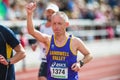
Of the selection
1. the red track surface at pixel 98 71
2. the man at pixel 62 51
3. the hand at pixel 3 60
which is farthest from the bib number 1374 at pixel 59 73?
the red track surface at pixel 98 71

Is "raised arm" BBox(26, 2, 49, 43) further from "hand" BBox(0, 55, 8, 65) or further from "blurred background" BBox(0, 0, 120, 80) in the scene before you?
"blurred background" BBox(0, 0, 120, 80)

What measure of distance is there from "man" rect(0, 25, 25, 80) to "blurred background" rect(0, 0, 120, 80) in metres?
8.05

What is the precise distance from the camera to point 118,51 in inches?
996

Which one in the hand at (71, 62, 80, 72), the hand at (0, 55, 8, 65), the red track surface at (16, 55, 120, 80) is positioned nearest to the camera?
the hand at (0, 55, 8, 65)

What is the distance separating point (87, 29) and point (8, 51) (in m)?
15.2

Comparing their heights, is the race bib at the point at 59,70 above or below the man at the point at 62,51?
below

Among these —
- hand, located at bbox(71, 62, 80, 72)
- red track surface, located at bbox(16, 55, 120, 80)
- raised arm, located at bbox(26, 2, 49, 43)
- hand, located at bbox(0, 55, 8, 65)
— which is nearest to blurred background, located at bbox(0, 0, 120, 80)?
red track surface, located at bbox(16, 55, 120, 80)

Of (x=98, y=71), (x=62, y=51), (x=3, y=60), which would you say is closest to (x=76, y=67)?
(x=62, y=51)

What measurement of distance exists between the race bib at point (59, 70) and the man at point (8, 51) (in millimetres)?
721

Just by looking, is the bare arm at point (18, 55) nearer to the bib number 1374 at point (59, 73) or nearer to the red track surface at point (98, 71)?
the bib number 1374 at point (59, 73)

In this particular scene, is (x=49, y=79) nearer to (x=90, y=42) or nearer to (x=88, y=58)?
(x=88, y=58)

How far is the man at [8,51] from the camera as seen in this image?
7.04 meters

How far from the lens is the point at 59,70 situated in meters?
7.65

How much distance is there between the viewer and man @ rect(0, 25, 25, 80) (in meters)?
7.04
